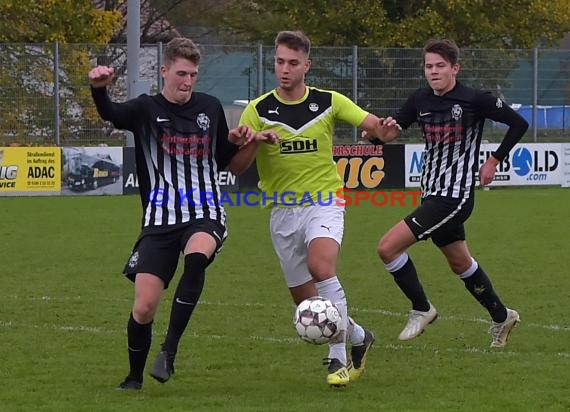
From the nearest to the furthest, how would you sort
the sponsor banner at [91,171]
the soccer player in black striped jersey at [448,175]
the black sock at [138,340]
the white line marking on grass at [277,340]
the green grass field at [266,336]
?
Answer: the green grass field at [266,336]
the black sock at [138,340]
the white line marking on grass at [277,340]
the soccer player in black striped jersey at [448,175]
the sponsor banner at [91,171]

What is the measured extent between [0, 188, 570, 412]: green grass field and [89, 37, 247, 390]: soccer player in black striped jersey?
0.46 meters

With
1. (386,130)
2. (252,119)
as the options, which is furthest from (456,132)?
(252,119)

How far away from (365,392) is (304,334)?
457mm

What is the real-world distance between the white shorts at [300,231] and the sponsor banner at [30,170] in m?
15.3

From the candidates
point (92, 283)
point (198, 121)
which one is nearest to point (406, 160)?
point (92, 283)

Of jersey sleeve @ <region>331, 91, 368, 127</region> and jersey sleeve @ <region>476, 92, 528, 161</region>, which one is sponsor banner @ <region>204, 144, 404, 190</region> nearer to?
jersey sleeve @ <region>476, 92, 528, 161</region>

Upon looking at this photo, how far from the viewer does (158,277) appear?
6.44 meters

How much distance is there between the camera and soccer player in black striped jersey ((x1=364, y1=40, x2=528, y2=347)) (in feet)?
26.6

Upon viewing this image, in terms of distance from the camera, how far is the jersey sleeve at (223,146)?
267 inches

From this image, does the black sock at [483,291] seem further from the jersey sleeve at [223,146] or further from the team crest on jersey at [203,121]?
the team crest on jersey at [203,121]

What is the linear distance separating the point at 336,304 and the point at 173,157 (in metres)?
1.24

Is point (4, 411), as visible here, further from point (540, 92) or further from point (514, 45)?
point (514, 45)

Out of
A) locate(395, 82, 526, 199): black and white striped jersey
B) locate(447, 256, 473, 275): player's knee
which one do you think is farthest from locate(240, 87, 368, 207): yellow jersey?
locate(447, 256, 473, 275): player's knee

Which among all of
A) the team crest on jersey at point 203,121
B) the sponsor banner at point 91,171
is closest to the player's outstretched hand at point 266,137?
the team crest on jersey at point 203,121
